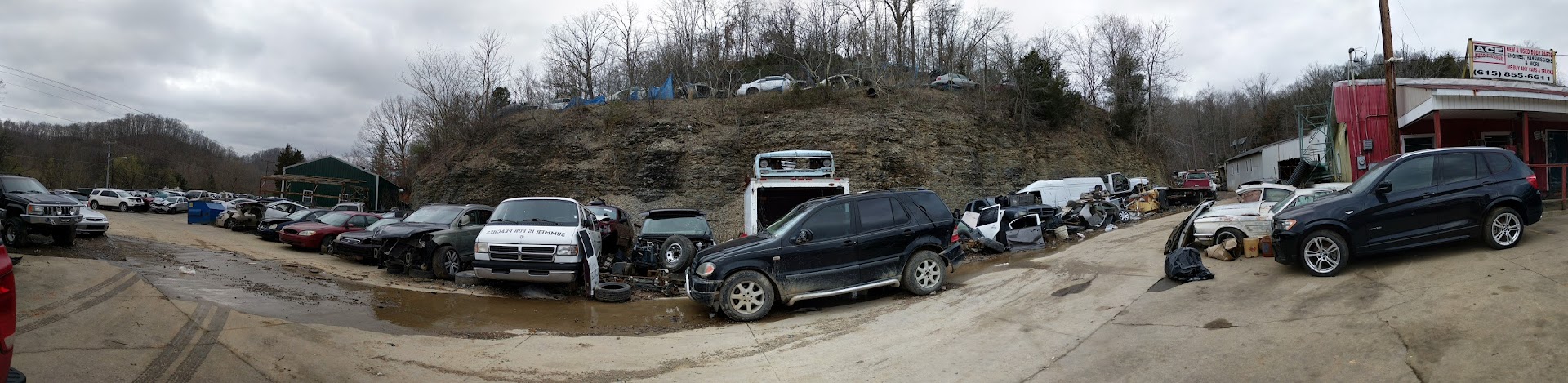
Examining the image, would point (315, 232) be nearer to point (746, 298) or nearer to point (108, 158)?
point (746, 298)

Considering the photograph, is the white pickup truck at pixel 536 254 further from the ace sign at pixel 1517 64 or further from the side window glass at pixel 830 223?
the ace sign at pixel 1517 64

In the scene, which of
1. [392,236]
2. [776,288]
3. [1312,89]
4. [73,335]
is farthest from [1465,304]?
[1312,89]

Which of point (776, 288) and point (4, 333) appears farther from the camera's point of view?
point (776, 288)

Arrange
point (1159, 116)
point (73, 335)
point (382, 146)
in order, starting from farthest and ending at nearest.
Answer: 1. point (382, 146)
2. point (1159, 116)
3. point (73, 335)

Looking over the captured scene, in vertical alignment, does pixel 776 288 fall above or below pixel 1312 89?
below

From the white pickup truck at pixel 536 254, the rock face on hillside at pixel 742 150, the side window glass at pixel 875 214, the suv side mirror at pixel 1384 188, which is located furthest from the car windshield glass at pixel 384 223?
the suv side mirror at pixel 1384 188

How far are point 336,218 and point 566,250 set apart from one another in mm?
9700

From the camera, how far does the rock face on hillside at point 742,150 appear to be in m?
27.9

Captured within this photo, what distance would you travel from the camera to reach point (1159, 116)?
126 ft

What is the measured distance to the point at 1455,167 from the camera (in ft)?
25.1

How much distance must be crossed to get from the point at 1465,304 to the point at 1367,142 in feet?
46.1

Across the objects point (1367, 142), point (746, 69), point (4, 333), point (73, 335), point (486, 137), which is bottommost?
point (73, 335)

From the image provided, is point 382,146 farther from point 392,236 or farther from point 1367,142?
point 1367,142

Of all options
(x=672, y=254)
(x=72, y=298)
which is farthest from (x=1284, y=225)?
(x=72, y=298)
